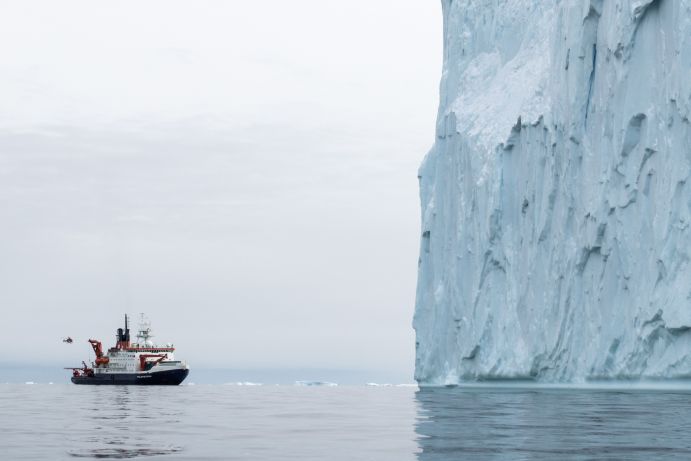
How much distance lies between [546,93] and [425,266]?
1037 centimetres

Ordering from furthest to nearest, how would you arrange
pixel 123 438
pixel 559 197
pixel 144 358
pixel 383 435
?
pixel 144 358
pixel 559 197
pixel 383 435
pixel 123 438

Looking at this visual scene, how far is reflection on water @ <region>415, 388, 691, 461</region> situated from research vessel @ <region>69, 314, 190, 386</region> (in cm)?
5004

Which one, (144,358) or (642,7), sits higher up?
(642,7)

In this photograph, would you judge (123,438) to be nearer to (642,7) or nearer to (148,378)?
(642,7)

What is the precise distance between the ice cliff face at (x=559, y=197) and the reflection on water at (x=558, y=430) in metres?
6.57

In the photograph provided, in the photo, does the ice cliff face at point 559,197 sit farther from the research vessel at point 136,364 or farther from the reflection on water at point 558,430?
the research vessel at point 136,364

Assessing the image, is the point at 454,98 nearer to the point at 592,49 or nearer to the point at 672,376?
the point at 592,49

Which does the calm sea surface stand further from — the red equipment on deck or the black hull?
the red equipment on deck

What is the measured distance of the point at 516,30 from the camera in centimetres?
3862

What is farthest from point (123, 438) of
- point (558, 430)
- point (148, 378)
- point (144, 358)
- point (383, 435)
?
point (144, 358)

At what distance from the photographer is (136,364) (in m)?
73.0

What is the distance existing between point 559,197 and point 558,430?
19535mm

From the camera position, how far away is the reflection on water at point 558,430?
37.9 ft

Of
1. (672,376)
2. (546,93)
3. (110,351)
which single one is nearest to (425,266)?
(546,93)
